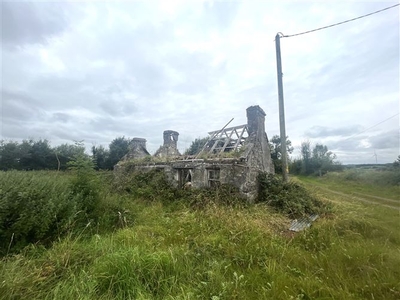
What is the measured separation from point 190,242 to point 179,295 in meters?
1.81

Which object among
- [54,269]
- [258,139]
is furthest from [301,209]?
[54,269]

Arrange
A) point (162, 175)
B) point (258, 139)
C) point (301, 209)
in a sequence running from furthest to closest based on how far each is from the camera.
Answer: point (162, 175)
point (258, 139)
point (301, 209)

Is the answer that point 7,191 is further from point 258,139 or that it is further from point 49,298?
point 258,139

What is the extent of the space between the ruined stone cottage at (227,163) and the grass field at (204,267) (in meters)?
3.72

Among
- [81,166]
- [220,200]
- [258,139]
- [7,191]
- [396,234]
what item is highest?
[258,139]

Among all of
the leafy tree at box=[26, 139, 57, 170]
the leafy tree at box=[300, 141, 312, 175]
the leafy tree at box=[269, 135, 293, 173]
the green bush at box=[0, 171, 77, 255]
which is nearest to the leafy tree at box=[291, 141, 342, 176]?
the leafy tree at box=[300, 141, 312, 175]

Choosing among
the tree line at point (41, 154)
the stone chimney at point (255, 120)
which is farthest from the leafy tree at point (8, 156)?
the stone chimney at point (255, 120)

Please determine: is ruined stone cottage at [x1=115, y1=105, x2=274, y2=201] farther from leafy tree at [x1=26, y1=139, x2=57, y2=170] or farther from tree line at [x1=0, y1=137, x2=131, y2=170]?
leafy tree at [x1=26, y1=139, x2=57, y2=170]

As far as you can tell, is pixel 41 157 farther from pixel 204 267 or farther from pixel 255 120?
pixel 204 267

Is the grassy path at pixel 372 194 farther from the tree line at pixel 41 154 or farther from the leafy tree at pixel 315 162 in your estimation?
the tree line at pixel 41 154

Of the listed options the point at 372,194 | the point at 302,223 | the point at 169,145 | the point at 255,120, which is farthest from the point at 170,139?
the point at 372,194

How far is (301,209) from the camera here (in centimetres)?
782

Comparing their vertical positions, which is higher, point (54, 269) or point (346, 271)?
point (54, 269)

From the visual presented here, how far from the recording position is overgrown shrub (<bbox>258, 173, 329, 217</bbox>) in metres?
7.86
